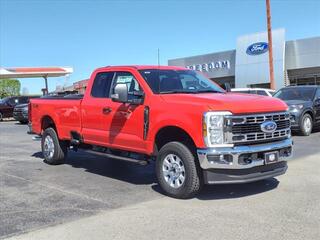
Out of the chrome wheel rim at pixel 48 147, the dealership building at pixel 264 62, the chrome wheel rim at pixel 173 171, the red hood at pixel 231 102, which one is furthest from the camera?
the dealership building at pixel 264 62

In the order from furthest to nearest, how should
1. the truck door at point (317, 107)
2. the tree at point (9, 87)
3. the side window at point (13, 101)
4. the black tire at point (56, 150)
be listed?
the tree at point (9, 87), the side window at point (13, 101), the truck door at point (317, 107), the black tire at point (56, 150)

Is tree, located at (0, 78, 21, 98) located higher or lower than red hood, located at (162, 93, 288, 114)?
higher

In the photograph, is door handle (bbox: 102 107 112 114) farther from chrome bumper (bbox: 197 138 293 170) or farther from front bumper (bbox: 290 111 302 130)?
front bumper (bbox: 290 111 302 130)

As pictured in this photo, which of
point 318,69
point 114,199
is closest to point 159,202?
point 114,199

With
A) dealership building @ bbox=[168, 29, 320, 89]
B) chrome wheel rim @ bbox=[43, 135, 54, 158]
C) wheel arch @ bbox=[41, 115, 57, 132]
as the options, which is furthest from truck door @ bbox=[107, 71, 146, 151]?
dealership building @ bbox=[168, 29, 320, 89]

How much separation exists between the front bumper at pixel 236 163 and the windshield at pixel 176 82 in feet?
5.25

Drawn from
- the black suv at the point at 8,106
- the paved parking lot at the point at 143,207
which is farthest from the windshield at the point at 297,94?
the black suv at the point at 8,106

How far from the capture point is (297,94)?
54.4 feet

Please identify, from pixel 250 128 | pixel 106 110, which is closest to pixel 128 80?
pixel 106 110

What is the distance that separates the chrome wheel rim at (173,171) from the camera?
704 centimetres

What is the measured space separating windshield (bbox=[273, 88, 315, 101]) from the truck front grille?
9.51m

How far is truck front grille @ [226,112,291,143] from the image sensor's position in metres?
6.60

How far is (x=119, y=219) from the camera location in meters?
5.98

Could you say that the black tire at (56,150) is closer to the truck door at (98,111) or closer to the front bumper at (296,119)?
the truck door at (98,111)
